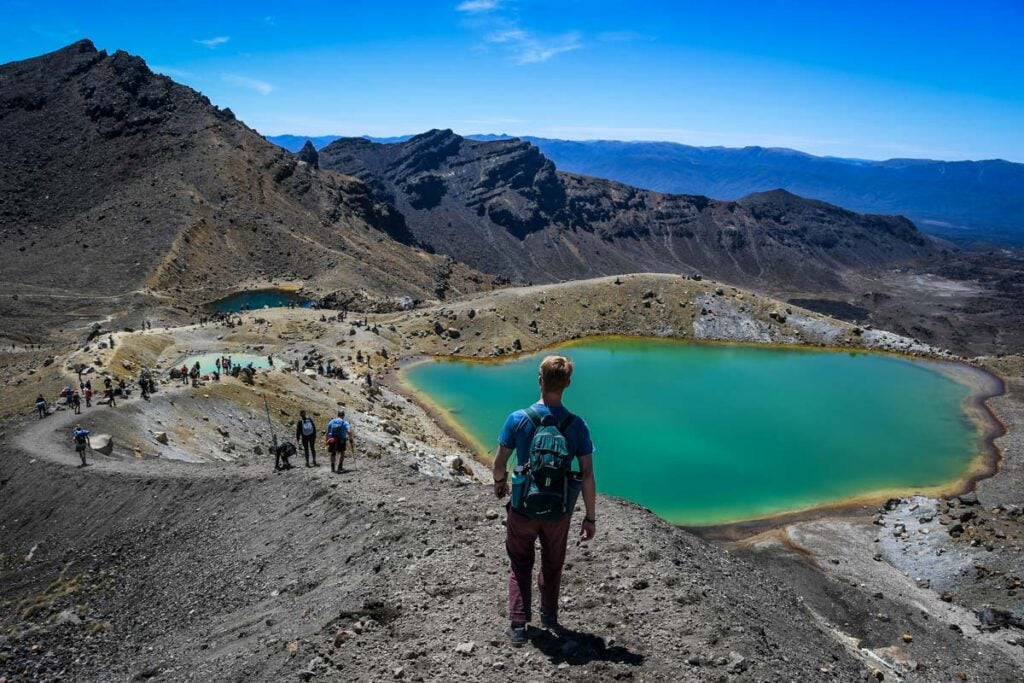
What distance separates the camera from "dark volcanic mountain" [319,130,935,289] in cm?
16038

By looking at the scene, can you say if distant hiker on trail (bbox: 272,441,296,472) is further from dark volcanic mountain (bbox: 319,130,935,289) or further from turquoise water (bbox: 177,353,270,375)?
dark volcanic mountain (bbox: 319,130,935,289)

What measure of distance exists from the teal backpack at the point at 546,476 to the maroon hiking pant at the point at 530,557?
0.59 feet

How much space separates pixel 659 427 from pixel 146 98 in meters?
110

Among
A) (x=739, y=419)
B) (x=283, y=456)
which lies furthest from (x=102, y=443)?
(x=739, y=419)

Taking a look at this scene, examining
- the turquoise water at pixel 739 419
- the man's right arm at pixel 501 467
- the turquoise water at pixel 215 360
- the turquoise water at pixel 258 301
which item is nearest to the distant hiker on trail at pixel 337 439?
the man's right arm at pixel 501 467

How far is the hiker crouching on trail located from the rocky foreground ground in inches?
54.2

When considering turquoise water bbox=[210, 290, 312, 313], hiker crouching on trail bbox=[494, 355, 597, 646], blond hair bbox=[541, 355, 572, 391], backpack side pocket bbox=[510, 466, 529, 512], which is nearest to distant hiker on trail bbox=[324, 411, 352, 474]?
hiker crouching on trail bbox=[494, 355, 597, 646]

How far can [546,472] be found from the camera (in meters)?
6.70

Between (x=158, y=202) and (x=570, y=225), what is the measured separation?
355 ft

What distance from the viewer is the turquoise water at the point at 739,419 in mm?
30969

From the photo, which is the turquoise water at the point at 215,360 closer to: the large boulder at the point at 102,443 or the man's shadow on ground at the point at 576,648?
the large boulder at the point at 102,443

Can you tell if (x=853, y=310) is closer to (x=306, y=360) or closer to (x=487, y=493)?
(x=306, y=360)

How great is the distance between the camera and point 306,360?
45.0 metres

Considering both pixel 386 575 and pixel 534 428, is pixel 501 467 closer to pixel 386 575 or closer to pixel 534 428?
pixel 534 428
